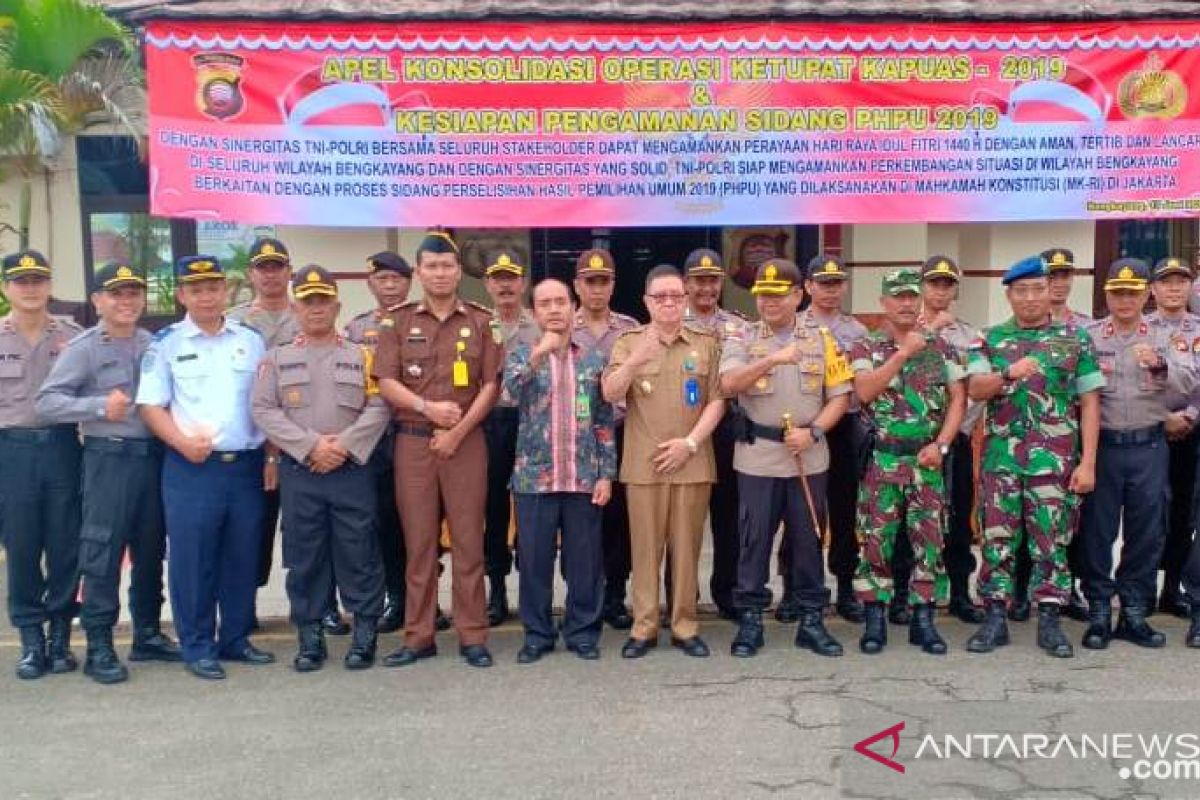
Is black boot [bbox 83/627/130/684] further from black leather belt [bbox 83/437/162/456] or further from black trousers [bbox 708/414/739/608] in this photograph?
black trousers [bbox 708/414/739/608]

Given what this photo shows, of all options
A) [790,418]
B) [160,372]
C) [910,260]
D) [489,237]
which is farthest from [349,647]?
[910,260]

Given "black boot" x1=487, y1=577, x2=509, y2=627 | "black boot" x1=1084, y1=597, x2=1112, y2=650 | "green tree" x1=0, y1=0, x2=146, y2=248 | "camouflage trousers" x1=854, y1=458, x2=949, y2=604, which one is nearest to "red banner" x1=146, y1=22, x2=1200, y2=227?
"green tree" x1=0, y1=0, x2=146, y2=248

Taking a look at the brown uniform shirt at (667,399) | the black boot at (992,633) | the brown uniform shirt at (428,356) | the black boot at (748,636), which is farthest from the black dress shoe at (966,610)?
the brown uniform shirt at (428,356)

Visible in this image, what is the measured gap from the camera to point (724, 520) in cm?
577

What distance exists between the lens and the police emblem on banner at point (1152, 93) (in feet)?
25.6

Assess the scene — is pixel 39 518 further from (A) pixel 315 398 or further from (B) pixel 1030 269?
(B) pixel 1030 269

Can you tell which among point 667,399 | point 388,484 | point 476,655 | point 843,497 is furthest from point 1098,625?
point 388,484

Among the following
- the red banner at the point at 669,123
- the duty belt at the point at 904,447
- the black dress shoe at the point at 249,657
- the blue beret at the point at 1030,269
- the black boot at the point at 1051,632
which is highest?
the red banner at the point at 669,123

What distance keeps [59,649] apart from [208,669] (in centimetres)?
71

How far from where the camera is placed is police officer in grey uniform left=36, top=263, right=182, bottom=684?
4.80 m

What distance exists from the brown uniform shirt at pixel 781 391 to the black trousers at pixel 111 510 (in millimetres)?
2515

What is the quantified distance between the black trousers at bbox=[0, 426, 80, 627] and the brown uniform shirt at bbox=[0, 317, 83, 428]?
0.06 m

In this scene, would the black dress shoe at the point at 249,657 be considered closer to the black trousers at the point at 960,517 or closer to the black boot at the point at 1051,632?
the black trousers at the point at 960,517

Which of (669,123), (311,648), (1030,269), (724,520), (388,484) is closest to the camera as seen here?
(1030,269)
